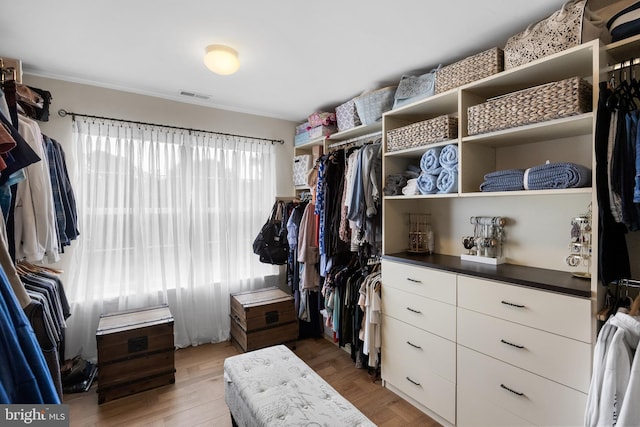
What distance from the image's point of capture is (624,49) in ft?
4.56

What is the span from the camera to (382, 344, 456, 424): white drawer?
184 cm

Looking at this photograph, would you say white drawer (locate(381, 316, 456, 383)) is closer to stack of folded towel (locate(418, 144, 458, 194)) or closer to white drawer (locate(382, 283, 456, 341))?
white drawer (locate(382, 283, 456, 341))

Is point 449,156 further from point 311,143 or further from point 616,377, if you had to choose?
point 311,143

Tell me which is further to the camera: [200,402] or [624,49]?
[200,402]

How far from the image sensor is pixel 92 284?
255cm

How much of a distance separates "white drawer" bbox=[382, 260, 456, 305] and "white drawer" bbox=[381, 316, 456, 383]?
0.85 ft

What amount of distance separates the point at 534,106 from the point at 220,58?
182 centimetres

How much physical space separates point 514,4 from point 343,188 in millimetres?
1566

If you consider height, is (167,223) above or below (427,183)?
below

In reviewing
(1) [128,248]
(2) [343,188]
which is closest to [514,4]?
(2) [343,188]

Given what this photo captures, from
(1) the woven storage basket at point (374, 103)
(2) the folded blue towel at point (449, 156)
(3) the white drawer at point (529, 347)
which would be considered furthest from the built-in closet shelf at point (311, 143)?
(3) the white drawer at point (529, 347)

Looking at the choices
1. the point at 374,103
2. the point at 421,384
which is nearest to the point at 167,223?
the point at 374,103

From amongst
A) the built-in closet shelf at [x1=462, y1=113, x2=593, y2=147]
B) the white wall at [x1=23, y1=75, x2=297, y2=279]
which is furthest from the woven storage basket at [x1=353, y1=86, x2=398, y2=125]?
the white wall at [x1=23, y1=75, x2=297, y2=279]

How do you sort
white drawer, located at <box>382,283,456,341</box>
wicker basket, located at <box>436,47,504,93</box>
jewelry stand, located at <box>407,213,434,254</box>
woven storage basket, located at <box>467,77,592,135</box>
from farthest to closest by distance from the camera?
jewelry stand, located at <box>407,213,434,254</box>, white drawer, located at <box>382,283,456,341</box>, wicker basket, located at <box>436,47,504,93</box>, woven storage basket, located at <box>467,77,592,135</box>
